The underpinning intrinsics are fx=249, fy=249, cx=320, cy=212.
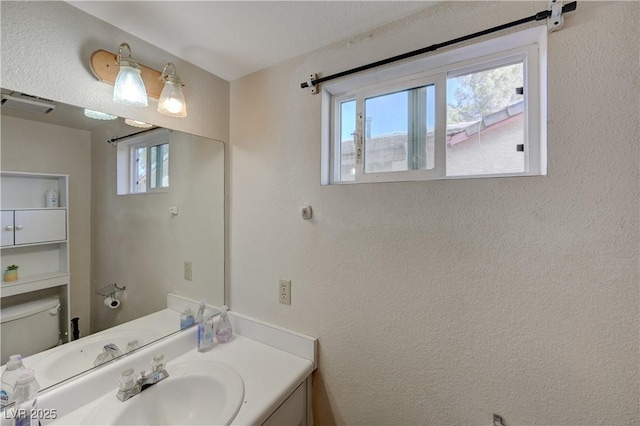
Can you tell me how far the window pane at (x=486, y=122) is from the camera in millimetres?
909

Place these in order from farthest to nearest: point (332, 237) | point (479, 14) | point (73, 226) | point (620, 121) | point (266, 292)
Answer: point (266, 292) < point (332, 237) < point (73, 226) < point (479, 14) < point (620, 121)

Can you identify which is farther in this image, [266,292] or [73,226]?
[266,292]

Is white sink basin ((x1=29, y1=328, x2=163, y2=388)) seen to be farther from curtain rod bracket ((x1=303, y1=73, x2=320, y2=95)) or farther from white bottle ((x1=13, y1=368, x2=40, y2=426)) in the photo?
curtain rod bracket ((x1=303, y1=73, x2=320, y2=95))

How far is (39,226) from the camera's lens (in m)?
0.88

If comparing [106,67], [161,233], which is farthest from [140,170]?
[106,67]

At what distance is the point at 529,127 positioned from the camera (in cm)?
86

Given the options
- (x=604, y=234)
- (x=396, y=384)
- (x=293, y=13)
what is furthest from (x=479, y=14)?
(x=396, y=384)

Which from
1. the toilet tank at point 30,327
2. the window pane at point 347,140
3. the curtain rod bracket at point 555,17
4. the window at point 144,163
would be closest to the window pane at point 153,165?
the window at point 144,163

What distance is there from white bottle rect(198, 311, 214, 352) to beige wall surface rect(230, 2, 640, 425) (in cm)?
28

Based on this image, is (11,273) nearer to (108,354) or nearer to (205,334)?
(108,354)

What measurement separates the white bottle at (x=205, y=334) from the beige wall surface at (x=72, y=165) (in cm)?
43

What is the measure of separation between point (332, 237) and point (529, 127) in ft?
2.73

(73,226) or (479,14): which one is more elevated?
(479,14)

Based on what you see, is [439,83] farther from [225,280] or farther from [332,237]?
[225,280]
